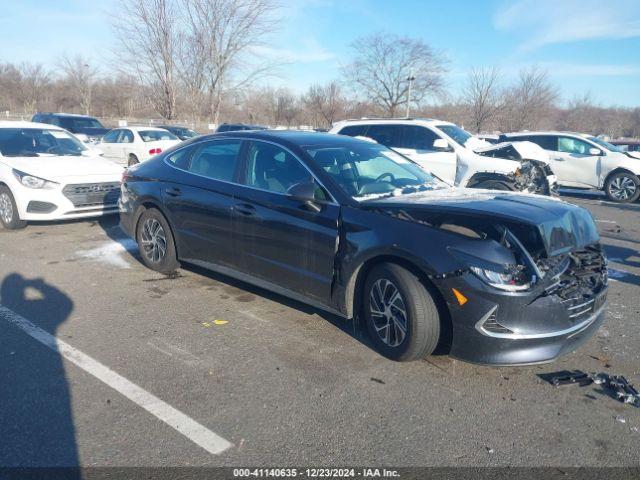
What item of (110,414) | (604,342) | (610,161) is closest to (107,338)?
(110,414)

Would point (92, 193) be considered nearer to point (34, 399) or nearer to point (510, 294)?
point (34, 399)

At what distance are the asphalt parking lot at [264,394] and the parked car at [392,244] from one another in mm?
320

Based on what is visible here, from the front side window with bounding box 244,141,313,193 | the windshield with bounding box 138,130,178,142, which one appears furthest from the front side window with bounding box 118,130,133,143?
the front side window with bounding box 244,141,313,193

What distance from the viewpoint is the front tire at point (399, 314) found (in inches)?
135

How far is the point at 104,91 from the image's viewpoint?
49.9 meters

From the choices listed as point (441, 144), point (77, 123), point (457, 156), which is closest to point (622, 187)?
point (457, 156)

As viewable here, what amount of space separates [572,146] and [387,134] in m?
5.65

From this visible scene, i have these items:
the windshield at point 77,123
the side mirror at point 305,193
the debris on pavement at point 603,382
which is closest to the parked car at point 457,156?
the side mirror at point 305,193

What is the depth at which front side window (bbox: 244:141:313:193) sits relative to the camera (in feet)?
14.3

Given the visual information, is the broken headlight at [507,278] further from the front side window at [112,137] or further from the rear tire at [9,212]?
the front side window at [112,137]

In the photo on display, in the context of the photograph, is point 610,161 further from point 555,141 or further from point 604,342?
point 604,342

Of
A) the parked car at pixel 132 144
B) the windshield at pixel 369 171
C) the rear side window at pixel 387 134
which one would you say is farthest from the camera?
the parked car at pixel 132 144

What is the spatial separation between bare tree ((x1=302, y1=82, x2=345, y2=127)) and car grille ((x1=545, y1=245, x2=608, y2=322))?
117 feet

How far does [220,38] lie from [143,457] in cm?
2910
